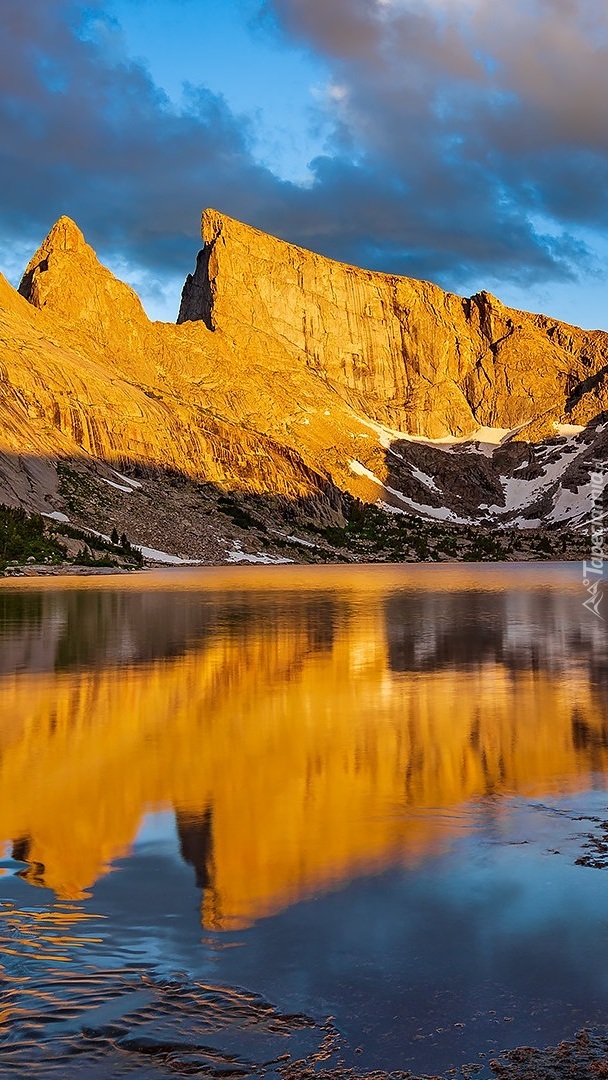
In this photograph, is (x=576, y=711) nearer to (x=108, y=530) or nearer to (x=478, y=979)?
(x=478, y=979)

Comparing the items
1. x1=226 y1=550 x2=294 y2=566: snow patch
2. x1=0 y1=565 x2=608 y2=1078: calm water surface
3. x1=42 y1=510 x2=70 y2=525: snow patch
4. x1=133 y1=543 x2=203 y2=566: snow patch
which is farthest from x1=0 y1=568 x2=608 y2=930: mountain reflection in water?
x1=226 y1=550 x2=294 y2=566: snow patch

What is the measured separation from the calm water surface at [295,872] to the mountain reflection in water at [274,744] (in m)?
0.08

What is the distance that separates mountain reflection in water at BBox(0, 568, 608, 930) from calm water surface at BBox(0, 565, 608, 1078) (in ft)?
0.26

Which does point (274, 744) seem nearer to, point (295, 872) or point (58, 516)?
point (295, 872)

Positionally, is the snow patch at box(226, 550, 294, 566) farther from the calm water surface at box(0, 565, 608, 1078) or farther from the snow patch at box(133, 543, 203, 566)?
the calm water surface at box(0, 565, 608, 1078)

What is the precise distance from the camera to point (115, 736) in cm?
1955

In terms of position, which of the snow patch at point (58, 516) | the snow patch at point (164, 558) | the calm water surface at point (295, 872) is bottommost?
the calm water surface at point (295, 872)

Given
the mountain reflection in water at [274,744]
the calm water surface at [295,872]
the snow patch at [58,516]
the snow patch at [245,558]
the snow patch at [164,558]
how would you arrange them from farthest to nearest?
the snow patch at [245,558]
the snow patch at [164,558]
the snow patch at [58,516]
the mountain reflection in water at [274,744]
the calm water surface at [295,872]

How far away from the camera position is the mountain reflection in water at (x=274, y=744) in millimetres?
12234

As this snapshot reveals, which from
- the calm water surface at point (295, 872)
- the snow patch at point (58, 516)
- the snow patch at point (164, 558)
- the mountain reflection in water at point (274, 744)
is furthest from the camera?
the snow patch at point (164, 558)

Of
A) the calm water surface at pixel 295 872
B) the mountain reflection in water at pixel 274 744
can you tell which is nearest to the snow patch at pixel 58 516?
the mountain reflection in water at pixel 274 744

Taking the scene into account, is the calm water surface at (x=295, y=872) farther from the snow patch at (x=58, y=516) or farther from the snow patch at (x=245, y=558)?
the snow patch at (x=245, y=558)

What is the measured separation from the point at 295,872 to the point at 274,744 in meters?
7.39

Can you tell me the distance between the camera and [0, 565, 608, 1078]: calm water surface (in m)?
7.58
